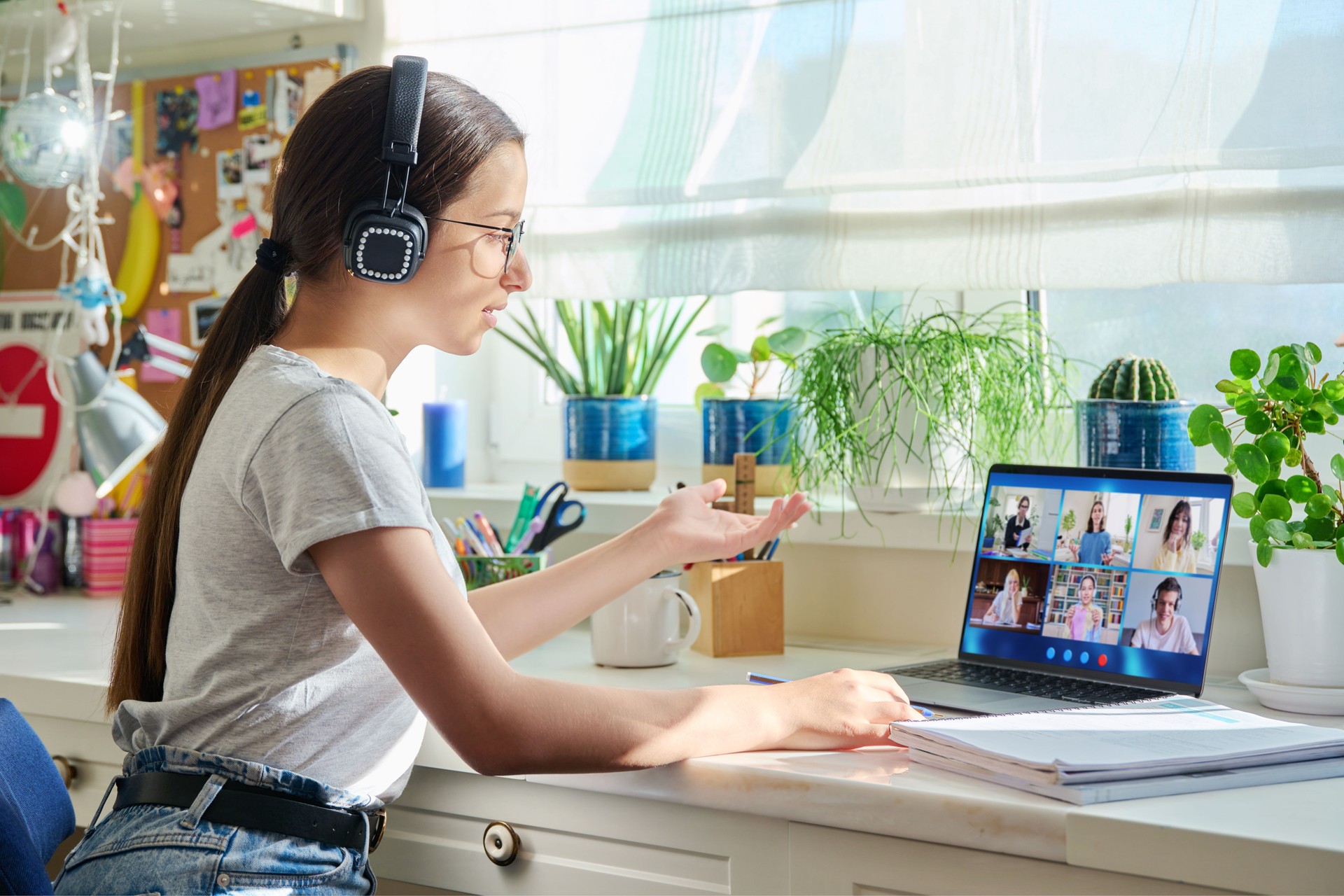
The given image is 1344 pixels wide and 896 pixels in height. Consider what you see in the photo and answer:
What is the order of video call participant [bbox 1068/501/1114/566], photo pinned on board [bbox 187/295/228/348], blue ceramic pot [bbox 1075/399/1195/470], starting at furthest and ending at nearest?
photo pinned on board [bbox 187/295/228/348], blue ceramic pot [bbox 1075/399/1195/470], video call participant [bbox 1068/501/1114/566]

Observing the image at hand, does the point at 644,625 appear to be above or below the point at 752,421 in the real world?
below

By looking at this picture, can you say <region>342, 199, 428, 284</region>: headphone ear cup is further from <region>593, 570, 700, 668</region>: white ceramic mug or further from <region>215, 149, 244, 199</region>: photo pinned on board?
<region>215, 149, 244, 199</region>: photo pinned on board

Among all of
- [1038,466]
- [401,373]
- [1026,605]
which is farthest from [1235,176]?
[401,373]

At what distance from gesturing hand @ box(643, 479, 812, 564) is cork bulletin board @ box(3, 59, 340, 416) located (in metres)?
1.05

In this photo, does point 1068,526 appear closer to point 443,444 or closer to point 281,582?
point 281,582

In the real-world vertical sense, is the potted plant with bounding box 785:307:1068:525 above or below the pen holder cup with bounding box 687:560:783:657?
above

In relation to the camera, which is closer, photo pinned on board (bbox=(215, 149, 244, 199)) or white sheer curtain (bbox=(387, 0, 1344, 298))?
white sheer curtain (bbox=(387, 0, 1344, 298))

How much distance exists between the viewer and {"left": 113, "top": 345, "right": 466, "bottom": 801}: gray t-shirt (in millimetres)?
911

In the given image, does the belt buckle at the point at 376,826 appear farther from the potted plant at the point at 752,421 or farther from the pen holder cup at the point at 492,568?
the potted plant at the point at 752,421

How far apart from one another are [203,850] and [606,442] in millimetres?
1077

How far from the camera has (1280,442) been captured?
4.03 feet

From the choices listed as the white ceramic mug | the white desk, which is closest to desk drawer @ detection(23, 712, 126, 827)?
the white desk

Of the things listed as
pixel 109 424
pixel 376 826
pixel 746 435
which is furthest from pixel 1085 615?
pixel 109 424

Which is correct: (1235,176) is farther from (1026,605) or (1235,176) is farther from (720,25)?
(720,25)
